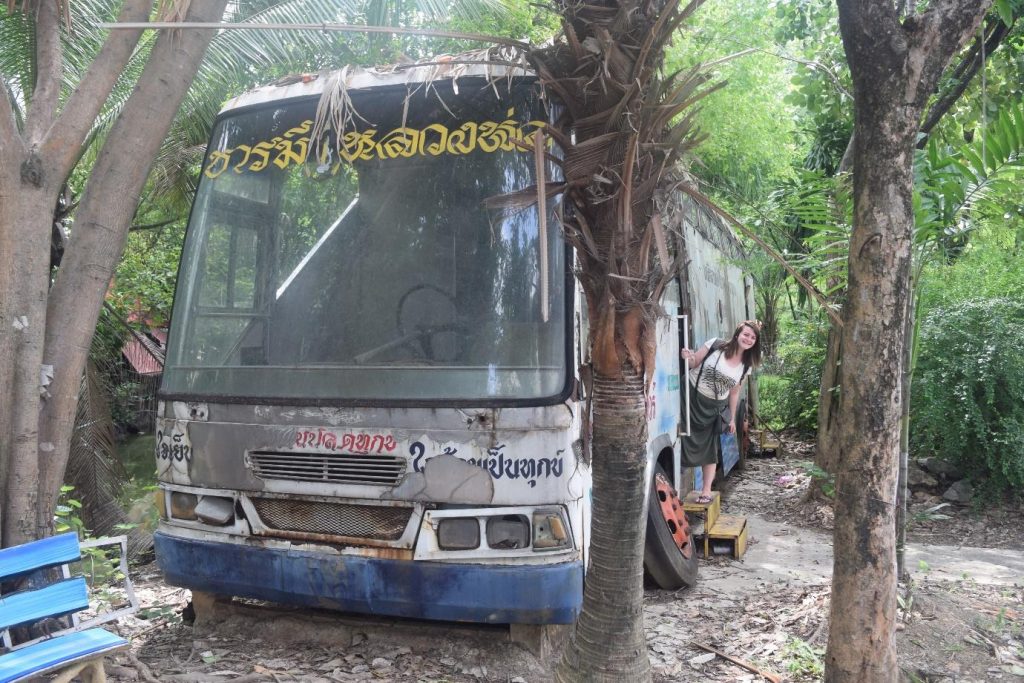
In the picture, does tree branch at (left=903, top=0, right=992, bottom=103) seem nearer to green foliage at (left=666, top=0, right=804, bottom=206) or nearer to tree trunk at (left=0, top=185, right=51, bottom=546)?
tree trunk at (left=0, top=185, right=51, bottom=546)

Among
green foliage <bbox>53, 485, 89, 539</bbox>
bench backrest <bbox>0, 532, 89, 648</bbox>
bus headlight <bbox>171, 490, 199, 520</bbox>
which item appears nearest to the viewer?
bench backrest <bbox>0, 532, 89, 648</bbox>

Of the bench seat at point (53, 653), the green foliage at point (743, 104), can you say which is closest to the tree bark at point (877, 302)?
the bench seat at point (53, 653)

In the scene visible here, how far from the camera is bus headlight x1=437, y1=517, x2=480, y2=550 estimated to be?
396 cm

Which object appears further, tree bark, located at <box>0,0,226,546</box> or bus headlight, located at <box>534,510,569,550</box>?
tree bark, located at <box>0,0,226,546</box>

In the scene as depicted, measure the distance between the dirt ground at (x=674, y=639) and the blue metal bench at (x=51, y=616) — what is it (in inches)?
21.9

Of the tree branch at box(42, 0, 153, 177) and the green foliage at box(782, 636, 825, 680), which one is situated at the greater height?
the tree branch at box(42, 0, 153, 177)

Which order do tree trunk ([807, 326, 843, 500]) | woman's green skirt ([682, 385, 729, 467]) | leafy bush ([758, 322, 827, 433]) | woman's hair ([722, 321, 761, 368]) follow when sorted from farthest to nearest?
leafy bush ([758, 322, 827, 433]) → tree trunk ([807, 326, 843, 500]) → woman's green skirt ([682, 385, 729, 467]) → woman's hair ([722, 321, 761, 368])

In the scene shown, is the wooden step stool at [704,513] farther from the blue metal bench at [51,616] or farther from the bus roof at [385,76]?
the blue metal bench at [51,616]

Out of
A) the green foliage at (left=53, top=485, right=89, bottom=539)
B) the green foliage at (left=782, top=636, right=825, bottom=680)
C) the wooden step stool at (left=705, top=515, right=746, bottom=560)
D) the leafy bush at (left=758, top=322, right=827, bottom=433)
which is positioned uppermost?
the leafy bush at (left=758, top=322, right=827, bottom=433)

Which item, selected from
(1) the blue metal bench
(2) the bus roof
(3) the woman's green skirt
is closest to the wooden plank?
(3) the woman's green skirt

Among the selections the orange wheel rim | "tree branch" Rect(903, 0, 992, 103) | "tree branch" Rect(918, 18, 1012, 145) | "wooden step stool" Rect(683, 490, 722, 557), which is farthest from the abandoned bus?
"tree branch" Rect(918, 18, 1012, 145)

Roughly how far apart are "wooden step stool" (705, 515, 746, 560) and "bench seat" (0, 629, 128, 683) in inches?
176

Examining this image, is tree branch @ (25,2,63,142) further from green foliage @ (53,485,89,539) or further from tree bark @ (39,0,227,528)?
green foliage @ (53,485,89,539)

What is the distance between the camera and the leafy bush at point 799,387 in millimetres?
12484
